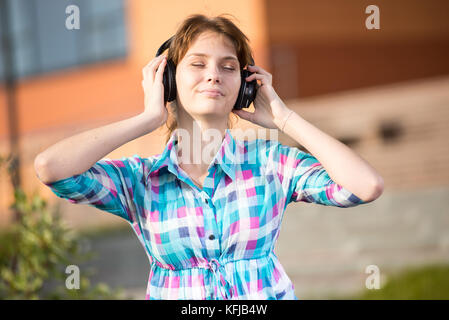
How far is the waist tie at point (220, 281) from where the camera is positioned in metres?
2.13

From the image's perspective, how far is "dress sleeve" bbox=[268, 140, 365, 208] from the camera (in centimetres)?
220

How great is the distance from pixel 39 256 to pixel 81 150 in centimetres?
214

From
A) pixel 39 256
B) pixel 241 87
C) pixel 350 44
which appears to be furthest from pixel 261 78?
pixel 350 44

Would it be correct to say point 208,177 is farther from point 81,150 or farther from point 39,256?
point 39,256

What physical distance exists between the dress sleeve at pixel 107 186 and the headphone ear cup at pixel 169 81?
26 cm

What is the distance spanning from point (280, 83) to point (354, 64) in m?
1.99

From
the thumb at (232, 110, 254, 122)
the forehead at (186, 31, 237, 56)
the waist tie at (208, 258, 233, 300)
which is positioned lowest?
the waist tie at (208, 258, 233, 300)

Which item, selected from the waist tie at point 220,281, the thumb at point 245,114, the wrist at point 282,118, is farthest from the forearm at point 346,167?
the waist tie at point 220,281

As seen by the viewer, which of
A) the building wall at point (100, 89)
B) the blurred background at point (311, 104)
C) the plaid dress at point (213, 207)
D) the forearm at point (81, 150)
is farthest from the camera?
the building wall at point (100, 89)

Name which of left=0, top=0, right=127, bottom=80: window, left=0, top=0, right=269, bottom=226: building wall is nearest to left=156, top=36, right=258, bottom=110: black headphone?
left=0, top=0, right=269, bottom=226: building wall

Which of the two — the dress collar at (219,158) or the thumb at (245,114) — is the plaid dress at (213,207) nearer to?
the dress collar at (219,158)

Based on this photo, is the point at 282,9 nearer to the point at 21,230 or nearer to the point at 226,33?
the point at 21,230

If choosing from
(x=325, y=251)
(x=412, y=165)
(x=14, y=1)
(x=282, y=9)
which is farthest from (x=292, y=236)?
(x=14, y=1)

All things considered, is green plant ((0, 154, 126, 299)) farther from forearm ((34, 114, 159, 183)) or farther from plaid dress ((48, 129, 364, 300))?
forearm ((34, 114, 159, 183))
